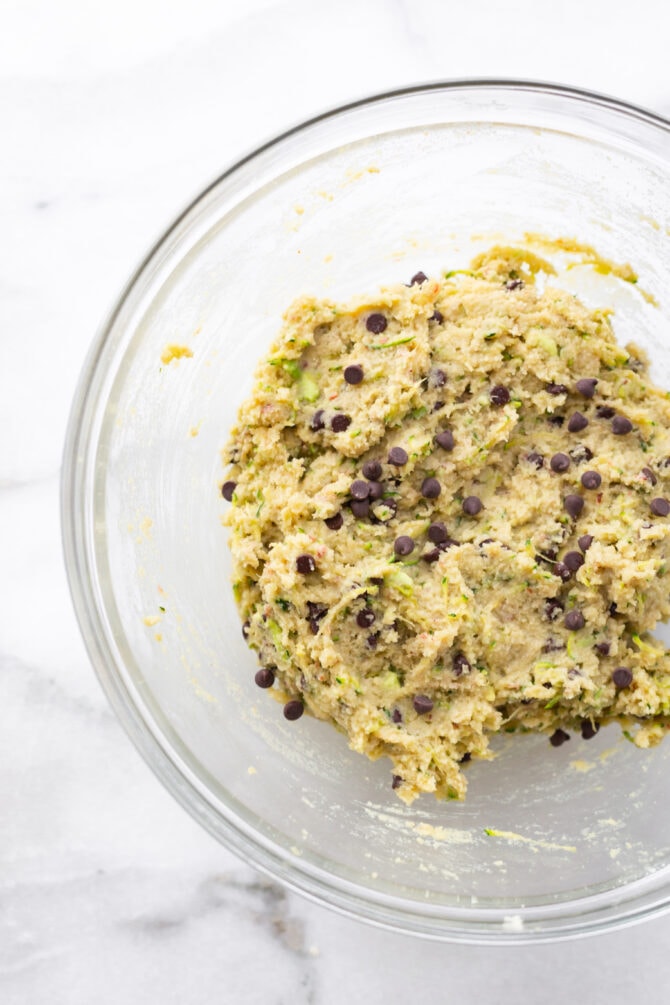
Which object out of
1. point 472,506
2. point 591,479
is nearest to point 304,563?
point 472,506

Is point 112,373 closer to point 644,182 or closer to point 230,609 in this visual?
point 230,609

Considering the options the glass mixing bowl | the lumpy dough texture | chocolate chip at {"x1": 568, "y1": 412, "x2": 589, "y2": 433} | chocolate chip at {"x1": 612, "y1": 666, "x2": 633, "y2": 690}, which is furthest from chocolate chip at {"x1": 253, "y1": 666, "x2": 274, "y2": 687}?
chocolate chip at {"x1": 568, "y1": 412, "x2": 589, "y2": 433}

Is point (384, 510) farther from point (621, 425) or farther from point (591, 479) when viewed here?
point (621, 425)

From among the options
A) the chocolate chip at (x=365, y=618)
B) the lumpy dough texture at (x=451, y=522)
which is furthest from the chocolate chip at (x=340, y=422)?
the chocolate chip at (x=365, y=618)

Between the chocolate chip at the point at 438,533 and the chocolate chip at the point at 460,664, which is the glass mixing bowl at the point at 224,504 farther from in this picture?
the chocolate chip at the point at 438,533

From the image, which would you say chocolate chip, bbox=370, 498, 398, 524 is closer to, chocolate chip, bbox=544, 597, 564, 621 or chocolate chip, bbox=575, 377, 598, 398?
chocolate chip, bbox=544, 597, 564, 621

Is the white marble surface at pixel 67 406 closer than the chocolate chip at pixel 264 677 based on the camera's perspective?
No

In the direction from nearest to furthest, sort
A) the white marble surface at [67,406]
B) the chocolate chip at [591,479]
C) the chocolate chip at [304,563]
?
1. the chocolate chip at [304,563]
2. the chocolate chip at [591,479]
3. the white marble surface at [67,406]
